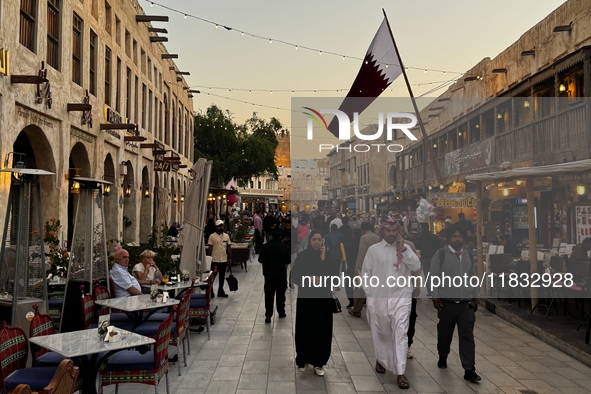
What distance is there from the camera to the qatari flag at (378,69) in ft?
28.2

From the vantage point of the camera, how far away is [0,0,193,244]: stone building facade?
940 cm

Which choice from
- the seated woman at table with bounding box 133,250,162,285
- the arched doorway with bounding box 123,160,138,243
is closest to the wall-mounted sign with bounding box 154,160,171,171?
the arched doorway with bounding box 123,160,138,243

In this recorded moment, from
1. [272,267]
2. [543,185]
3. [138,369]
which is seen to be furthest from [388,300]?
[543,185]

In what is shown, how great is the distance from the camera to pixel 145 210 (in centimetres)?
2170

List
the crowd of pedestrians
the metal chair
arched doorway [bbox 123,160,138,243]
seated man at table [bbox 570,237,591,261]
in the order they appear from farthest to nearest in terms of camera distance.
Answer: arched doorway [bbox 123,160,138,243] < seated man at table [bbox 570,237,591,261] < the metal chair < the crowd of pedestrians

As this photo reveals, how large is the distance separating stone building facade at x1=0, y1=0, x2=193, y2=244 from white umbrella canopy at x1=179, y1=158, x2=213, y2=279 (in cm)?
331

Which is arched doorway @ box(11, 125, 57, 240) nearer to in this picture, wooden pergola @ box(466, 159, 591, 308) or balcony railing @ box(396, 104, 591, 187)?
balcony railing @ box(396, 104, 591, 187)

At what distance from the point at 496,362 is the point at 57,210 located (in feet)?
32.5

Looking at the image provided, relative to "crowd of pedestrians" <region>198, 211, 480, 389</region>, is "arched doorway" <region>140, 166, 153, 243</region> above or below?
above

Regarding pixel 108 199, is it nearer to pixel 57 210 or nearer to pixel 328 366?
pixel 57 210

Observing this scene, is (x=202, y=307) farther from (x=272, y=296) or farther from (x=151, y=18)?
(x=151, y=18)

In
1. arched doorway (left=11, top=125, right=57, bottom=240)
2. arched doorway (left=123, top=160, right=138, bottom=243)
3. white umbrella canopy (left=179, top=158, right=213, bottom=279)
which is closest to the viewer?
white umbrella canopy (left=179, top=158, right=213, bottom=279)

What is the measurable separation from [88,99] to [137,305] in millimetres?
8713

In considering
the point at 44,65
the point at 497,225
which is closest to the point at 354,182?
the point at 44,65
